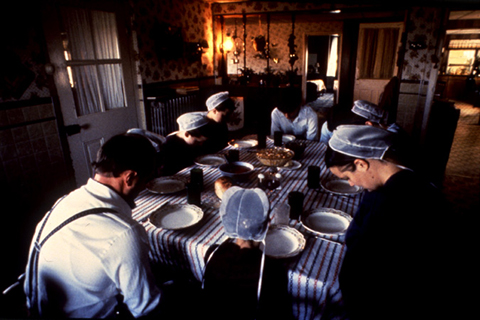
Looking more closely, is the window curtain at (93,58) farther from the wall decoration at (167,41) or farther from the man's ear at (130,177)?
the man's ear at (130,177)

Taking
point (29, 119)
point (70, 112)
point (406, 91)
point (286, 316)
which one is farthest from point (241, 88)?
point (286, 316)

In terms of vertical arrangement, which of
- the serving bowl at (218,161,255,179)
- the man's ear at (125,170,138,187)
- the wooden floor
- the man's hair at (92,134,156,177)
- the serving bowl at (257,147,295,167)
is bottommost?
the wooden floor

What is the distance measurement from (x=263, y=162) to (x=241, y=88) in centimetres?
411

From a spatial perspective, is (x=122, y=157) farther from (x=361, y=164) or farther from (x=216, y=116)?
(x=216, y=116)

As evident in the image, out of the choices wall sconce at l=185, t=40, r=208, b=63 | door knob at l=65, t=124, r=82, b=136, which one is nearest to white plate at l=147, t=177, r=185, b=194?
door knob at l=65, t=124, r=82, b=136

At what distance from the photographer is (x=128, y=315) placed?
3.93ft

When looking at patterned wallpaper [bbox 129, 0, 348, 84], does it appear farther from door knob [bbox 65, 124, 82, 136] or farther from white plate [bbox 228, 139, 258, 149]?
white plate [bbox 228, 139, 258, 149]

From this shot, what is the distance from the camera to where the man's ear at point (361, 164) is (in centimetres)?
141

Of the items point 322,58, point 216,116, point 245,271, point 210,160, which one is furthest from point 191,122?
point 322,58

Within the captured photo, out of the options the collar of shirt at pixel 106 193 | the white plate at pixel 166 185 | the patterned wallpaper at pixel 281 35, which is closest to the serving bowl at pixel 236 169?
the white plate at pixel 166 185

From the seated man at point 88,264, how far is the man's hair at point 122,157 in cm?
12

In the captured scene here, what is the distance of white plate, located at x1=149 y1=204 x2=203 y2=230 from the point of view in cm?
154

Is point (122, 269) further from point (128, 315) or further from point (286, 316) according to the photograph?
point (286, 316)

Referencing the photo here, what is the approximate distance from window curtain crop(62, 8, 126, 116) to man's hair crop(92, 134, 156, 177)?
2.62 meters
